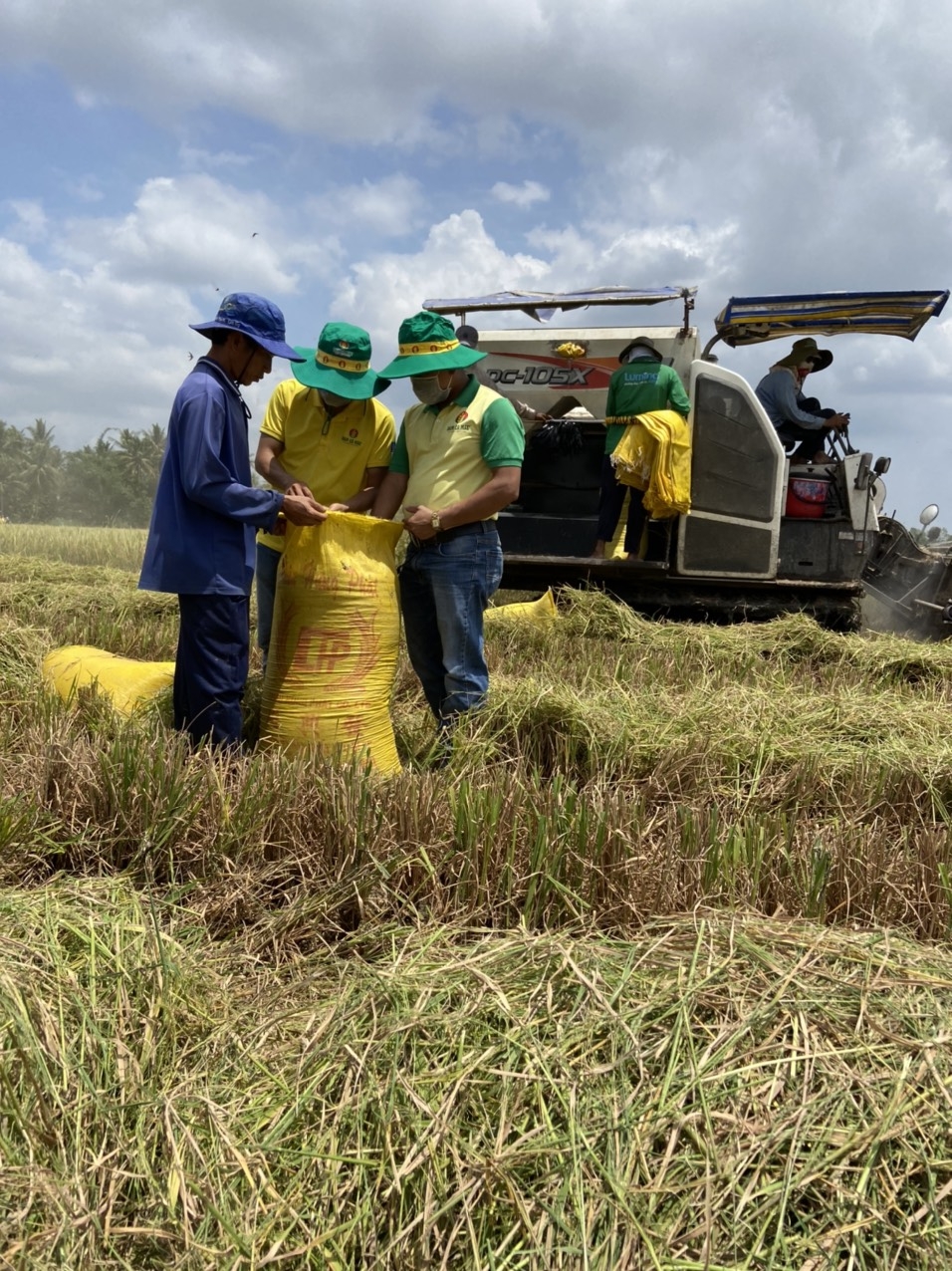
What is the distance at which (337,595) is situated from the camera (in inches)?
135

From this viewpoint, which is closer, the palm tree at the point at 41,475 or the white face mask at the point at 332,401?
the white face mask at the point at 332,401

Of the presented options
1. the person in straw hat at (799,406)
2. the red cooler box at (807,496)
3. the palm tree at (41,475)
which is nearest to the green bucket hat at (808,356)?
the person in straw hat at (799,406)

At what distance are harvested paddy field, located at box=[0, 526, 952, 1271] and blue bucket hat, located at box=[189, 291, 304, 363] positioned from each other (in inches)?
55.7

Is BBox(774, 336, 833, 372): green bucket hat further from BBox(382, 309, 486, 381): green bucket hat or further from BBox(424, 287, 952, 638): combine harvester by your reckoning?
BBox(382, 309, 486, 381): green bucket hat

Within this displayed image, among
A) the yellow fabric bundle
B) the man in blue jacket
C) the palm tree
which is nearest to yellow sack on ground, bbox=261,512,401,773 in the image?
the man in blue jacket

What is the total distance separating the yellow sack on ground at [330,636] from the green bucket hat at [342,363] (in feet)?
1.57

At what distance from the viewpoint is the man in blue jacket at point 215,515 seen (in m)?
3.20

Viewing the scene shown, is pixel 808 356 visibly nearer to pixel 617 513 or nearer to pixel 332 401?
pixel 617 513

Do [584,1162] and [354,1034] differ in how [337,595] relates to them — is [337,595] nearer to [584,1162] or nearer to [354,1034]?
[354,1034]

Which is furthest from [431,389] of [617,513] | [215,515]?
[617,513]

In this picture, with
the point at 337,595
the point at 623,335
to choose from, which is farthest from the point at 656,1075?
the point at 623,335

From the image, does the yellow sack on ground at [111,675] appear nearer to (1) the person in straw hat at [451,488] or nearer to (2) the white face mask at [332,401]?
(1) the person in straw hat at [451,488]

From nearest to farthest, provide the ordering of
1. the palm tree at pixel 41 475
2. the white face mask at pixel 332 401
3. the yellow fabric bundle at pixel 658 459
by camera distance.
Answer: the white face mask at pixel 332 401
the yellow fabric bundle at pixel 658 459
the palm tree at pixel 41 475

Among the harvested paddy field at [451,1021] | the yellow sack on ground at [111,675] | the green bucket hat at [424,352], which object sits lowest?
the harvested paddy field at [451,1021]
